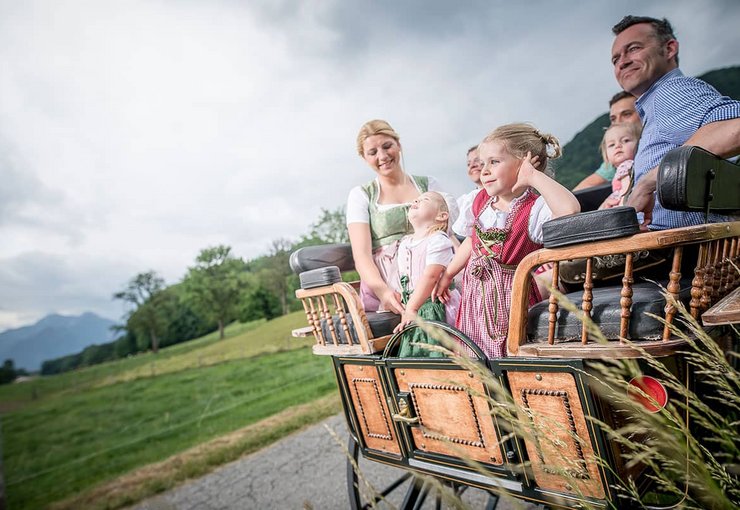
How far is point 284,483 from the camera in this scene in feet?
13.7

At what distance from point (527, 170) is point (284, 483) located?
4008mm

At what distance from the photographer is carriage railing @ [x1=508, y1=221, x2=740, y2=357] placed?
3.52ft

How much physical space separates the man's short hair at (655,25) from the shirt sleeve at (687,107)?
0.17m

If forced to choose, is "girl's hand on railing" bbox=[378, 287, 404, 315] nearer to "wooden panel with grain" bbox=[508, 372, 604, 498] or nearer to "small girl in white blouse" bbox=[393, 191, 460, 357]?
"small girl in white blouse" bbox=[393, 191, 460, 357]

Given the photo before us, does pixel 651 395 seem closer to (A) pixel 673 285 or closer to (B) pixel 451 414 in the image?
(A) pixel 673 285

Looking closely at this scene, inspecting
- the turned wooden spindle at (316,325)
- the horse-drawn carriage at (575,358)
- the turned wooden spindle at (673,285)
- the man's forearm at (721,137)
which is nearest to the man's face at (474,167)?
the horse-drawn carriage at (575,358)

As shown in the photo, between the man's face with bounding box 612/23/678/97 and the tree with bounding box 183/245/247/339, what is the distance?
35.8ft

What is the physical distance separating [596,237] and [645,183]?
546mm

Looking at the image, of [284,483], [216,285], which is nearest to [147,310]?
[216,285]

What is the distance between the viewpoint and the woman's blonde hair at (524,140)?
1.49 meters

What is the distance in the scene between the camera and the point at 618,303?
1215mm

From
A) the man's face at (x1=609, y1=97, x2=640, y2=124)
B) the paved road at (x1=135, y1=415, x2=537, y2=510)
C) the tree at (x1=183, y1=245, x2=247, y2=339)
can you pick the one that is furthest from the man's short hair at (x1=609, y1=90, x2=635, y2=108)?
the tree at (x1=183, y1=245, x2=247, y2=339)

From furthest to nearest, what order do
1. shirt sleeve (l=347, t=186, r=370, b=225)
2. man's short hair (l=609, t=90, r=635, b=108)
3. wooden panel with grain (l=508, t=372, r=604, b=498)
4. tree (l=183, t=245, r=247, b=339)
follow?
tree (l=183, t=245, r=247, b=339)
man's short hair (l=609, t=90, r=635, b=108)
shirt sleeve (l=347, t=186, r=370, b=225)
wooden panel with grain (l=508, t=372, r=604, b=498)

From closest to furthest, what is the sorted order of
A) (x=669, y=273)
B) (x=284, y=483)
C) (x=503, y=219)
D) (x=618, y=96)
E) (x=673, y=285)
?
(x=673, y=285) → (x=669, y=273) → (x=503, y=219) → (x=618, y=96) → (x=284, y=483)
